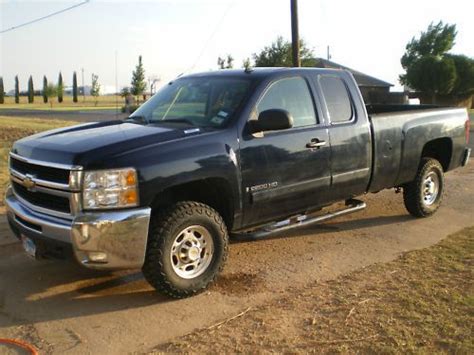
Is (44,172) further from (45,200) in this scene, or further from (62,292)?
(62,292)

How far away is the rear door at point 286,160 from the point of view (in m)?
4.83

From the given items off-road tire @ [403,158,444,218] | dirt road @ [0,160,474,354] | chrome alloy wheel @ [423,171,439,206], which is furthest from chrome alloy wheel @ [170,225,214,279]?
chrome alloy wheel @ [423,171,439,206]

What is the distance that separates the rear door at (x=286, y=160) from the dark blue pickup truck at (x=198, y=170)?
0.01 m

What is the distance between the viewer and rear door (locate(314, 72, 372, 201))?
5625 mm

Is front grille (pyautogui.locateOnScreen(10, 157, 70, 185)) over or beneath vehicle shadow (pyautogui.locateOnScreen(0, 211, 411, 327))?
over

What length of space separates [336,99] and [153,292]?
9.31 feet

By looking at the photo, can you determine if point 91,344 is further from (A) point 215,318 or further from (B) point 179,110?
(B) point 179,110

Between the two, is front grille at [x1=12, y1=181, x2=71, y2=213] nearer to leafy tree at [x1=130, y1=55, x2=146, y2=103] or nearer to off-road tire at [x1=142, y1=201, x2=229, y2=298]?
off-road tire at [x1=142, y1=201, x2=229, y2=298]

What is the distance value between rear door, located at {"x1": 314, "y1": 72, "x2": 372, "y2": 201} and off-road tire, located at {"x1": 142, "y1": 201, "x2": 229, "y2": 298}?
162 cm

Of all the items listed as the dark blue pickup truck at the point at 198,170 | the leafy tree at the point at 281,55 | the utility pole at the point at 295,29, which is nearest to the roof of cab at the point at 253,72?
the dark blue pickup truck at the point at 198,170

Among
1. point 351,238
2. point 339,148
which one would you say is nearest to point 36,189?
point 339,148

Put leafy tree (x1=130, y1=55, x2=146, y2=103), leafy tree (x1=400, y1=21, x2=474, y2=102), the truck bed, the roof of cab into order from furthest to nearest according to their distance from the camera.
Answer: leafy tree (x1=130, y1=55, x2=146, y2=103) → leafy tree (x1=400, y1=21, x2=474, y2=102) → the truck bed → the roof of cab

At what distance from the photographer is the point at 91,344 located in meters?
3.72

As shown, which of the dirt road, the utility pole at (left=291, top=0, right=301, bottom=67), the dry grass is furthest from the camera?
the utility pole at (left=291, top=0, right=301, bottom=67)
